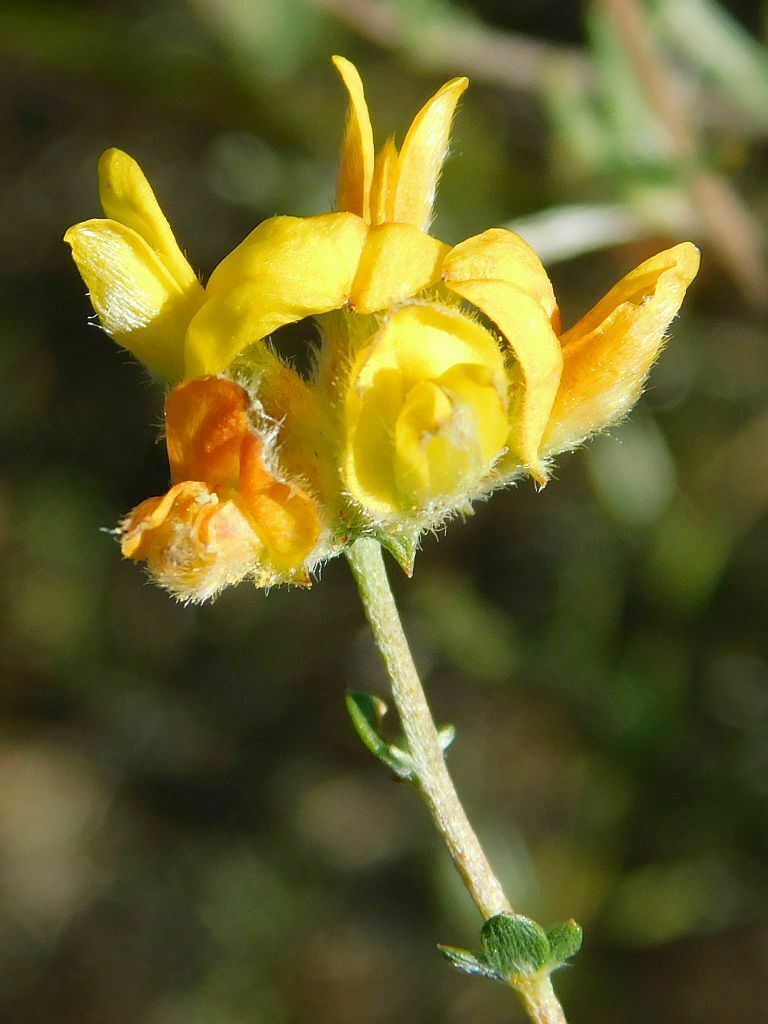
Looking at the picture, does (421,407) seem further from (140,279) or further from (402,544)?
(140,279)

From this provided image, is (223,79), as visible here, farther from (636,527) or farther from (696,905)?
(696,905)

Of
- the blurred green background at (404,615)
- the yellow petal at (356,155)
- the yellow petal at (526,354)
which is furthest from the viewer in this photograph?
the blurred green background at (404,615)

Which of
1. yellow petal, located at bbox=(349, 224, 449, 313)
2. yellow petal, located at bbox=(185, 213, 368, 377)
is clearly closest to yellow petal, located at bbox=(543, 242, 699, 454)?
yellow petal, located at bbox=(349, 224, 449, 313)

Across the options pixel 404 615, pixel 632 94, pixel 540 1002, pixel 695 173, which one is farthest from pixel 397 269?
pixel 404 615

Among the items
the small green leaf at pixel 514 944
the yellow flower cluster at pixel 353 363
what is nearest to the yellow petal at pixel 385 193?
the yellow flower cluster at pixel 353 363

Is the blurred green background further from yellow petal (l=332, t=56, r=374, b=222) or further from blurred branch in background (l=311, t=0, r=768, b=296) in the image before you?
yellow petal (l=332, t=56, r=374, b=222)

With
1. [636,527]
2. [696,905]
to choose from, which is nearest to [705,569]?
[636,527]

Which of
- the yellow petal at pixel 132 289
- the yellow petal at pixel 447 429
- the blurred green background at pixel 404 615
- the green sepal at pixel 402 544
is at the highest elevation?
the yellow petal at pixel 132 289

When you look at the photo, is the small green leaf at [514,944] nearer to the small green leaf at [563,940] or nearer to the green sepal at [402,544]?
the small green leaf at [563,940]
